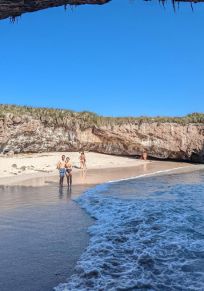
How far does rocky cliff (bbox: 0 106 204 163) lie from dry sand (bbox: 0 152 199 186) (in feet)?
3.27

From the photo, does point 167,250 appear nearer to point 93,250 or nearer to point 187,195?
point 93,250

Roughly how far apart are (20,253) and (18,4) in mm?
4464

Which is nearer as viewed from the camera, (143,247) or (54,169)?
(143,247)

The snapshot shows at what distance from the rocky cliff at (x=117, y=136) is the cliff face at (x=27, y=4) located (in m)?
27.7

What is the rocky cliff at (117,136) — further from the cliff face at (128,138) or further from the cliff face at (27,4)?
the cliff face at (27,4)

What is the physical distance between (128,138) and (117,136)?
3.24ft

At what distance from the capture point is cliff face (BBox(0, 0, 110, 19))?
3.34 metres

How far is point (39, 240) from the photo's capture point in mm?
7520

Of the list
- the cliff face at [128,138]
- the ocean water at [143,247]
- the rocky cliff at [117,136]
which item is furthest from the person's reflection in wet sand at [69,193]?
the cliff face at [128,138]

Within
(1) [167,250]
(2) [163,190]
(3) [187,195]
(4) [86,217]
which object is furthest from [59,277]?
(2) [163,190]

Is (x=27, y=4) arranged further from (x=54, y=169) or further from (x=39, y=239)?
(x=54, y=169)

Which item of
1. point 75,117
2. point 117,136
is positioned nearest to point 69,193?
point 75,117

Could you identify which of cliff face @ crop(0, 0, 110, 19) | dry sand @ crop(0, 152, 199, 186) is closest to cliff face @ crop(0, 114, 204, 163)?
dry sand @ crop(0, 152, 199, 186)

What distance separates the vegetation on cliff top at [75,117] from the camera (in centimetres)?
2981
